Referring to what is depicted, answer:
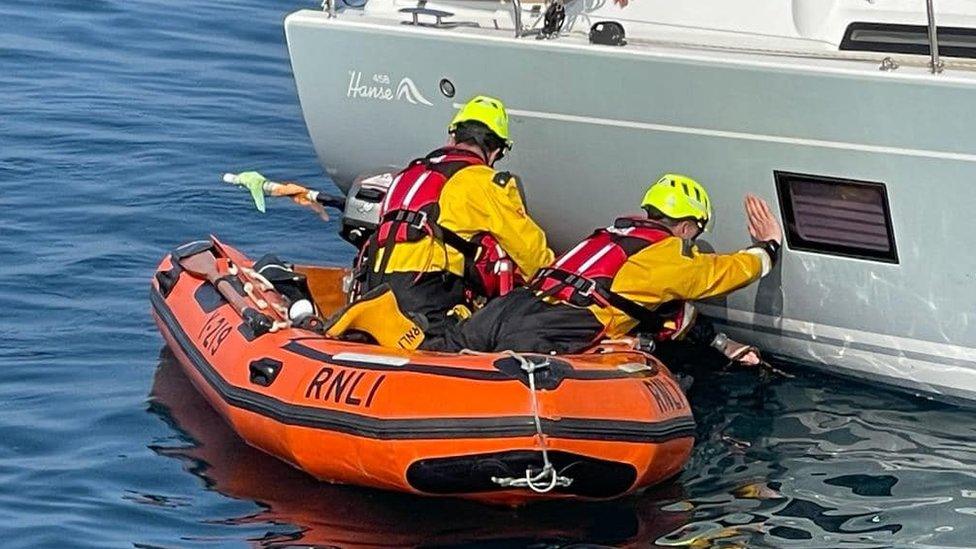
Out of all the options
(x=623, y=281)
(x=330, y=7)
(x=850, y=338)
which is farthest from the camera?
(x=330, y=7)

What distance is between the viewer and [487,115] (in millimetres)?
7938

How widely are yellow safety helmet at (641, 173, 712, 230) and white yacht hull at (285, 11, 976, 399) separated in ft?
0.61

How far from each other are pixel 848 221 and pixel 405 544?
2445 millimetres

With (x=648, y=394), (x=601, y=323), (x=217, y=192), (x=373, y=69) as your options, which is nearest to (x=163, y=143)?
(x=217, y=192)

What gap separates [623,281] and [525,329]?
1.53ft

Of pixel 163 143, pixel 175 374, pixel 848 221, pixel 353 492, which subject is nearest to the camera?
pixel 353 492

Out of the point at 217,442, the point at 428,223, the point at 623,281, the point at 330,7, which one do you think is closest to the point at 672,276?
the point at 623,281

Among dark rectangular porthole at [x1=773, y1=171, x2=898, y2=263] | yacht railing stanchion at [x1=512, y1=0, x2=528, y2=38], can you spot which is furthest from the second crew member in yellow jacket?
dark rectangular porthole at [x1=773, y1=171, x2=898, y2=263]

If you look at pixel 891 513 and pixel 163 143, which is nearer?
pixel 891 513

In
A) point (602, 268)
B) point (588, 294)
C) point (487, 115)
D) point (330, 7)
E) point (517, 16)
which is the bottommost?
point (588, 294)

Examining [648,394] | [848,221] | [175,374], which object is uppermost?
[848,221]

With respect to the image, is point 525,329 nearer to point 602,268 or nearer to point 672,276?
point 602,268

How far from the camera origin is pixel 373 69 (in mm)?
8758

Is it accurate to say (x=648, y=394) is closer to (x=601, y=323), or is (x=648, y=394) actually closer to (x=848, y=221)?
(x=601, y=323)
